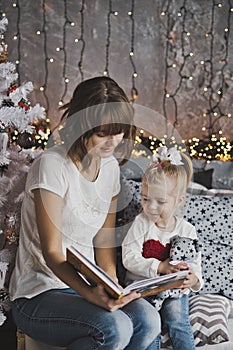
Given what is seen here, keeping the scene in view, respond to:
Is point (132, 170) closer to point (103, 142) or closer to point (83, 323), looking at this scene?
point (103, 142)

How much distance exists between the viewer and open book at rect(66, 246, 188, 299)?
1.67 m

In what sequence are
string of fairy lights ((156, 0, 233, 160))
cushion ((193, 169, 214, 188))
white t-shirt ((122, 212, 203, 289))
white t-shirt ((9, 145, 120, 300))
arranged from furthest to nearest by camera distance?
string of fairy lights ((156, 0, 233, 160))
cushion ((193, 169, 214, 188))
white t-shirt ((122, 212, 203, 289))
white t-shirt ((9, 145, 120, 300))

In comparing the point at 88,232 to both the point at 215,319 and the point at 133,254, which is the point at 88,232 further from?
the point at 215,319

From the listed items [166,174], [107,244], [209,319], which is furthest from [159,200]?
[209,319]

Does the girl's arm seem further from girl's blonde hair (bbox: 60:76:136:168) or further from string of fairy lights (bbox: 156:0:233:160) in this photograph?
string of fairy lights (bbox: 156:0:233:160)

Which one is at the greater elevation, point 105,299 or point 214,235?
point 105,299

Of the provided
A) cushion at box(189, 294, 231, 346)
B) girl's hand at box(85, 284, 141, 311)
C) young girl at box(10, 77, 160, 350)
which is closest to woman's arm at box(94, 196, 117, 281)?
young girl at box(10, 77, 160, 350)

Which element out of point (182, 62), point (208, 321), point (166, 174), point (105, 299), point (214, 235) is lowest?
point (208, 321)

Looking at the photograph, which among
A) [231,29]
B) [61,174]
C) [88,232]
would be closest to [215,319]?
[88,232]

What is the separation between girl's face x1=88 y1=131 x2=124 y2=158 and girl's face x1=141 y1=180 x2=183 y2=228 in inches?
11.1

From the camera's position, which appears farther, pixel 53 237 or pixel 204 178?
pixel 204 178

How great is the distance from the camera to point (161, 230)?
2314 millimetres

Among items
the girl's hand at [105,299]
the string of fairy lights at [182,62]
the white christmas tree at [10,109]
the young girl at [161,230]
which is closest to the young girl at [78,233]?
the girl's hand at [105,299]

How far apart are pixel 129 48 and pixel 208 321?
202cm
